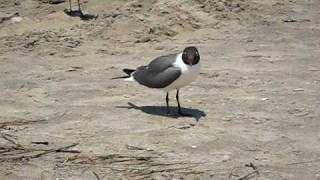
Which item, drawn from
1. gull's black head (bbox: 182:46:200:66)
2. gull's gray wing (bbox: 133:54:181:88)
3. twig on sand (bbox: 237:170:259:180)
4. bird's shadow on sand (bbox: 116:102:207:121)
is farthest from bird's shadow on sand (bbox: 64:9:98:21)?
twig on sand (bbox: 237:170:259:180)

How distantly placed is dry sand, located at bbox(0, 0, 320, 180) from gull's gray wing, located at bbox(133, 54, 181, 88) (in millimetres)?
332

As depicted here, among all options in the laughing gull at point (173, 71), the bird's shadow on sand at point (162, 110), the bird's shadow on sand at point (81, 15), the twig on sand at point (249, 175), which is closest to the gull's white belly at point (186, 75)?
the laughing gull at point (173, 71)

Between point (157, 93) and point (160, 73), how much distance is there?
1053 mm

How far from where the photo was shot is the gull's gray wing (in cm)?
720

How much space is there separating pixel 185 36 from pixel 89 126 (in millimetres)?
4342

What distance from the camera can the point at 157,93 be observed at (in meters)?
8.36

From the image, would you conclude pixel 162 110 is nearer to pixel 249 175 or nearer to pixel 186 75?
pixel 186 75

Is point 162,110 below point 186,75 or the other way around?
below

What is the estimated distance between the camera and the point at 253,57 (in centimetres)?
991

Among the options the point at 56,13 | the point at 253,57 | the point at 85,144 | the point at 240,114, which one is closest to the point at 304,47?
the point at 253,57

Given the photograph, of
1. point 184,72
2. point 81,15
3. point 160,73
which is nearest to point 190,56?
point 184,72

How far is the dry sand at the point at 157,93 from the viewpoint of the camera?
617cm

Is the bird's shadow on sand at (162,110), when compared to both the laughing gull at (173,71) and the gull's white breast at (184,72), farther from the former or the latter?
the gull's white breast at (184,72)

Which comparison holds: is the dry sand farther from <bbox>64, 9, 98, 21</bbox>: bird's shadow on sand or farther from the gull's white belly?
the gull's white belly
